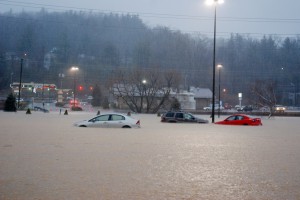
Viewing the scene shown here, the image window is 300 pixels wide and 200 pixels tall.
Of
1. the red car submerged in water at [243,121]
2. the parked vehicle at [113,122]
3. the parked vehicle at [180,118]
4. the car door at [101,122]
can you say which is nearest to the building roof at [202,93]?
the parked vehicle at [180,118]

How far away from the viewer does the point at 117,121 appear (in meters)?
23.9

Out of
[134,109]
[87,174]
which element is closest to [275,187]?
[87,174]

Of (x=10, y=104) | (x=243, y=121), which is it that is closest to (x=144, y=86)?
(x=10, y=104)

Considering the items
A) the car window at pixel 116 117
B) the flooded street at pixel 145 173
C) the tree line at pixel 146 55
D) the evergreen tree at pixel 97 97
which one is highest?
the tree line at pixel 146 55

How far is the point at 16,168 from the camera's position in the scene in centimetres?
874

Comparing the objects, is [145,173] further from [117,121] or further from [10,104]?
[10,104]

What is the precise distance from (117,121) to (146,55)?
94292mm

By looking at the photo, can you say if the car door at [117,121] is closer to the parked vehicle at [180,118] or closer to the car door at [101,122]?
the car door at [101,122]

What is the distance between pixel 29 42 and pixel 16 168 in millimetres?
123419

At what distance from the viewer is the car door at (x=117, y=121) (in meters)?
23.8

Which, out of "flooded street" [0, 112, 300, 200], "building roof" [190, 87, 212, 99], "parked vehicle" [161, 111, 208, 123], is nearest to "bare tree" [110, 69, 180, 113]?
"building roof" [190, 87, 212, 99]

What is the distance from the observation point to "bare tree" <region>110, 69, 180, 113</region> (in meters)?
67.9

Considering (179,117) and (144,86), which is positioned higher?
(144,86)

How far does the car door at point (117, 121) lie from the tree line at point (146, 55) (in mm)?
82528
